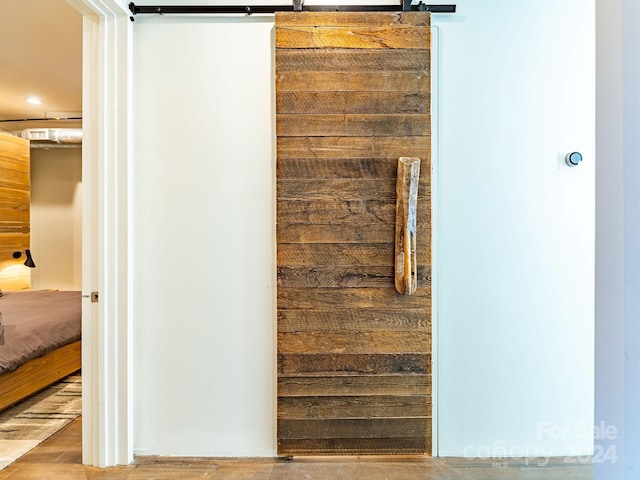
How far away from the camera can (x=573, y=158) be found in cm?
176

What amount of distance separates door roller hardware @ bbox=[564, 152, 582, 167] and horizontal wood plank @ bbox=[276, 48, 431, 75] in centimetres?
84

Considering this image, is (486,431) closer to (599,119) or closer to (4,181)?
(599,119)

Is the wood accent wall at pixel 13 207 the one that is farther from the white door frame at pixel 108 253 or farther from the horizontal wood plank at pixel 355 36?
the horizontal wood plank at pixel 355 36

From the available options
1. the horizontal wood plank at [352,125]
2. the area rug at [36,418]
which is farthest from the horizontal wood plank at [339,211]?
the area rug at [36,418]

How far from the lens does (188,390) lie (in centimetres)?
176

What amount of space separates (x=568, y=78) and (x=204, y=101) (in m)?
1.85

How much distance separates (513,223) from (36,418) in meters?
3.05

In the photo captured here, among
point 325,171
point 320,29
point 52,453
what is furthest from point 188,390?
point 320,29

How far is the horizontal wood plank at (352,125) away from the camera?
171cm

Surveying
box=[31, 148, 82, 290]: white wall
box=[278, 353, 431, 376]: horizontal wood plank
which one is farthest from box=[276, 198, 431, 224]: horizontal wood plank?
box=[31, 148, 82, 290]: white wall

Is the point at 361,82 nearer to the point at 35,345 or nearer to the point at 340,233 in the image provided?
the point at 340,233

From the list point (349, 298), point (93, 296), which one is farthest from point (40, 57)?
point (349, 298)

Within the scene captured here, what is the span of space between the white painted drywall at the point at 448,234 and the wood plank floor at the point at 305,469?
0.07 meters

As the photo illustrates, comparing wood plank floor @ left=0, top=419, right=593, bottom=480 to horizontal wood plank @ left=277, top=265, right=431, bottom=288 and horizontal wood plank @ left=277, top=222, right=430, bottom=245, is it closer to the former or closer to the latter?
horizontal wood plank @ left=277, top=265, right=431, bottom=288
